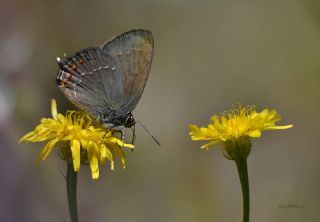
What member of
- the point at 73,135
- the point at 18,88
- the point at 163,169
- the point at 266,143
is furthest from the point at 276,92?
the point at 73,135

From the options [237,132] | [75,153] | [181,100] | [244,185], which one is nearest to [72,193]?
[75,153]

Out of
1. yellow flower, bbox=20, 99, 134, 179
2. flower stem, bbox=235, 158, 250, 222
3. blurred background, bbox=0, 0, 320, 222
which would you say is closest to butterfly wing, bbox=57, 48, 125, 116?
yellow flower, bbox=20, 99, 134, 179

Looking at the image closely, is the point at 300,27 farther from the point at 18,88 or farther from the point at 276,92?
the point at 18,88

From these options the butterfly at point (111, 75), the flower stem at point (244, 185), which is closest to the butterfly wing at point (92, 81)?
the butterfly at point (111, 75)

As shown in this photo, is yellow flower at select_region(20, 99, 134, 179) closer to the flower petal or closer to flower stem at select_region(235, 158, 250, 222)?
the flower petal

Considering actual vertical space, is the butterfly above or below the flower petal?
above

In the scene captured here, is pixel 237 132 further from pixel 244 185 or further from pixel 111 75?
pixel 111 75
